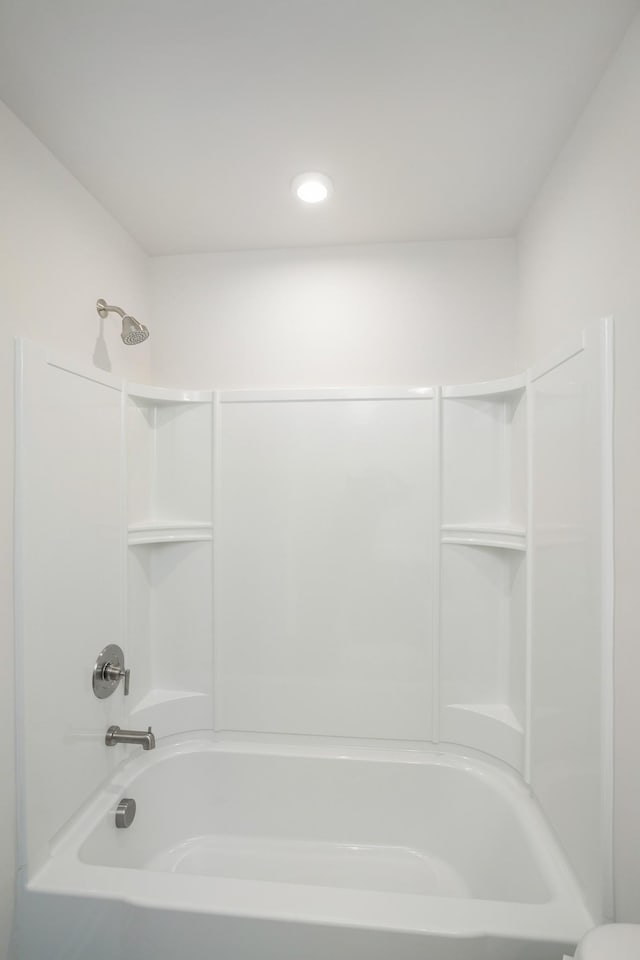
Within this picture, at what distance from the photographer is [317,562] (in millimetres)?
1885

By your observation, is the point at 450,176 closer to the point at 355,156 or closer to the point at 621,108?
the point at 355,156

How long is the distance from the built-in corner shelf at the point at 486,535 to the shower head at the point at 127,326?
1262mm

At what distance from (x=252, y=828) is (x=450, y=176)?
237cm

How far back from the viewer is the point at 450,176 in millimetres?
1495

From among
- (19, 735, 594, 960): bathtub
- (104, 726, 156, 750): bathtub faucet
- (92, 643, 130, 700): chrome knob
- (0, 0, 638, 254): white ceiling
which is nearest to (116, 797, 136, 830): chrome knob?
(19, 735, 594, 960): bathtub

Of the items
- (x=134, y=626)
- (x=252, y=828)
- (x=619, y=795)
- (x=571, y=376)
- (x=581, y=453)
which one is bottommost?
(x=252, y=828)

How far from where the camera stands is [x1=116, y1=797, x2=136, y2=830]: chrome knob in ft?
5.06

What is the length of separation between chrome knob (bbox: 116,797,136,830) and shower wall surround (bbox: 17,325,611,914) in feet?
0.39

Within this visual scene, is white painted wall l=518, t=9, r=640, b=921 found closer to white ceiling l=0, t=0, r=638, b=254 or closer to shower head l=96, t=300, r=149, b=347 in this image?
white ceiling l=0, t=0, r=638, b=254

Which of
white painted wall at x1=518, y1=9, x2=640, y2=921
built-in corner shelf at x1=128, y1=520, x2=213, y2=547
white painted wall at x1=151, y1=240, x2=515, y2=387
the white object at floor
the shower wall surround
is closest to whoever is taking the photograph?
the white object at floor

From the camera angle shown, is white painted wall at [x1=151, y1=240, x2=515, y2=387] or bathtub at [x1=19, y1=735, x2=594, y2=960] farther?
white painted wall at [x1=151, y1=240, x2=515, y2=387]

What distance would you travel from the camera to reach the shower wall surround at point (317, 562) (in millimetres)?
1609

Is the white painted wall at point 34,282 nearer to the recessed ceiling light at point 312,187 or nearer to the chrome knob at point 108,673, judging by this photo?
the chrome knob at point 108,673

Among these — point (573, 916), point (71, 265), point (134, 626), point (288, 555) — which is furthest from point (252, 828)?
point (71, 265)
